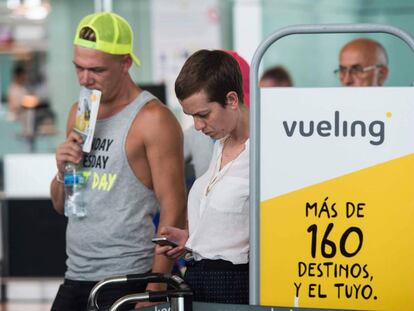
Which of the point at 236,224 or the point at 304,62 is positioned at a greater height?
the point at 304,62

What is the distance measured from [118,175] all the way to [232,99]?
686 millimetres

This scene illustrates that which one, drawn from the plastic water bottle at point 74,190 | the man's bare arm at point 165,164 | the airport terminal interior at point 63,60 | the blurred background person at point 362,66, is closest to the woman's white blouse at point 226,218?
the man's bare arm at point 165,164

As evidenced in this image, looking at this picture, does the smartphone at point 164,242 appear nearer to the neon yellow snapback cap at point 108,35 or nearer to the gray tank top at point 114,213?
the gray tank top at point 114,213

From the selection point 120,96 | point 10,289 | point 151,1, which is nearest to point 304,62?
point 151,1

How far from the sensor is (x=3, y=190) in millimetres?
8555

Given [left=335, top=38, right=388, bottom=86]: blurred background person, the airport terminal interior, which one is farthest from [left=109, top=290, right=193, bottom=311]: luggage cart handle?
the airport terminal interior

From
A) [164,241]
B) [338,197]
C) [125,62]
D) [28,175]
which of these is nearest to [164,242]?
[164,241]

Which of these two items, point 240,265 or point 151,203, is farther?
point 151,203

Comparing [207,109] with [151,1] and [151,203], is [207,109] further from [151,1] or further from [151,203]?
[151,1]

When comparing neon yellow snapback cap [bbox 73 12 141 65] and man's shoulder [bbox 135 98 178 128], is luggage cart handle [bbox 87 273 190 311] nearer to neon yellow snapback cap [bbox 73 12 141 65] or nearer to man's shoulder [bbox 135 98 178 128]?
man's shoulder [bbox 135 98 178 128]

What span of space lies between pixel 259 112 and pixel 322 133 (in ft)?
0.64

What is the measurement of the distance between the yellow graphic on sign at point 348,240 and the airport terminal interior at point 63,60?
4.87m

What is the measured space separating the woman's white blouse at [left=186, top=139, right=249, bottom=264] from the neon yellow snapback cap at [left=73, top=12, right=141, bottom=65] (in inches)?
31.3

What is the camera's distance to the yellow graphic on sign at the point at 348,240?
298 centimetres
